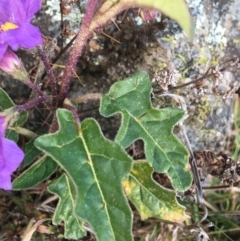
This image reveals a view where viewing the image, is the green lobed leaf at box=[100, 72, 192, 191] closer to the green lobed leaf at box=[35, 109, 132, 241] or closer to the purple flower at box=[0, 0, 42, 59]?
the green lobed leaf at box=[35, 109, 132, 241]

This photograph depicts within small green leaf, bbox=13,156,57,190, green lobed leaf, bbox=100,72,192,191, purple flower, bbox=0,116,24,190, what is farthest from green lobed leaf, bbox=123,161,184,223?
purple flower, bbox=0,116,24,190

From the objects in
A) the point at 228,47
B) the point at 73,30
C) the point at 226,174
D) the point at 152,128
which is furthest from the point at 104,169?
the point at 228,47

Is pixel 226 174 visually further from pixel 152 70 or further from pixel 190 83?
pixel 152 70

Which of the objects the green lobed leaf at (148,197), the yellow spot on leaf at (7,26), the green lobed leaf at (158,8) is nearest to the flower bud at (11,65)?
the yellow spot on leaf at (7,26)

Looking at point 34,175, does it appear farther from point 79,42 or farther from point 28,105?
point 79,42

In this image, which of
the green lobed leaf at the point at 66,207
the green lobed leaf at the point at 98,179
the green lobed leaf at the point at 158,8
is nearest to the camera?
the green lobed leaf at the point at 158,8

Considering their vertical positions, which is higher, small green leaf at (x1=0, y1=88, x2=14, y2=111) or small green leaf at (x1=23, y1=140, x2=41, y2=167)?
small green leaf at (x1=0, y1=88, x2=14, y2=111)

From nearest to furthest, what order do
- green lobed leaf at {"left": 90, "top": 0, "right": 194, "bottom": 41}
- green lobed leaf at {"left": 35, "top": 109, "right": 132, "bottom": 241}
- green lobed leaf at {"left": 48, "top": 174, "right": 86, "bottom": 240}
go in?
green lobed leaf at {"left": 90, "top": 0, "right": 194, "bottom": 41}
green lobed leaf at {"left": 35, "top": 109, "right": 132, "bottom": 241}
green lobed leaf at {"left": 48, "top": 174, "right": 86, "bottom": 240}

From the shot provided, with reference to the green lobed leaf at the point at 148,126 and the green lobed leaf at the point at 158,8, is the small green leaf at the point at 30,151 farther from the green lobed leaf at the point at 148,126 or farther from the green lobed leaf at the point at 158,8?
the green lobed leaf at the point at 158,8
